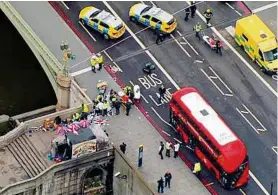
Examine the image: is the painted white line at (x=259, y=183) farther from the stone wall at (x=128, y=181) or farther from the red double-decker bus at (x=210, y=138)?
the stone wall at (x=128, y=181)

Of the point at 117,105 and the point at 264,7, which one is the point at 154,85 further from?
the point at 264,7

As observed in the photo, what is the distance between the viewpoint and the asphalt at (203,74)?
13025 centimetres

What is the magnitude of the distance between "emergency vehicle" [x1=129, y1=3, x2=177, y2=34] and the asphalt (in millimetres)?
995

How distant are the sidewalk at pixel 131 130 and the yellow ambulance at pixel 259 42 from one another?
A: 14.3 meters

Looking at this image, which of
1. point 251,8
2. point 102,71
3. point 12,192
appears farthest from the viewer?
point 251,8

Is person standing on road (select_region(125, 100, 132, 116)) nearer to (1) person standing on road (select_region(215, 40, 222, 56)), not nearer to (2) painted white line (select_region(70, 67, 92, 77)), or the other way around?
(2) painted white line (select_region(70, 67, 92, 77))

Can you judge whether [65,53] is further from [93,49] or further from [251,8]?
[251,8]

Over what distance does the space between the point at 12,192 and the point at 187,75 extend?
23.7m

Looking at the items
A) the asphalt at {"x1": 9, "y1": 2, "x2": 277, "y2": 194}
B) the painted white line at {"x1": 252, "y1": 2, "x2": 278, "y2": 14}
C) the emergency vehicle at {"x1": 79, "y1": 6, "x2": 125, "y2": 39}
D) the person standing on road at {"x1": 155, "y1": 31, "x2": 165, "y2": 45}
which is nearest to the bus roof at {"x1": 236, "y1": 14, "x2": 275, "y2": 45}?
the asphalt at {"x1": 9, "y1": 2, "x2": 277, "y2": 194}

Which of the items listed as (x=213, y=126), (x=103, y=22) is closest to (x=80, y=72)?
(x=103, y=22)

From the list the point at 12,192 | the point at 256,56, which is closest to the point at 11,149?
the point at 12,192

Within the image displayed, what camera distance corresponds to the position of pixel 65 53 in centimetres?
13162

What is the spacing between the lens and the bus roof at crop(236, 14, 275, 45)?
137 m

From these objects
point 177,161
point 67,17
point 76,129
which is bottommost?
point 177,161
